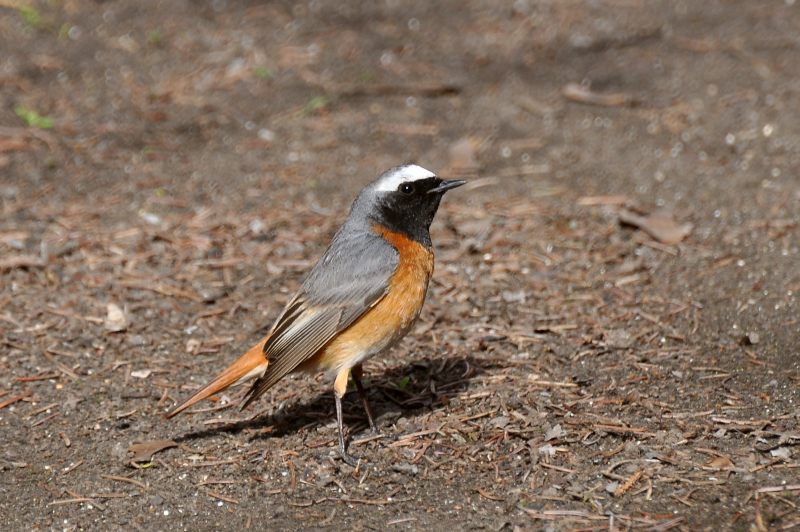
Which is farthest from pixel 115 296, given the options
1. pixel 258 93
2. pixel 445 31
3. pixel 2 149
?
pixel 445 31

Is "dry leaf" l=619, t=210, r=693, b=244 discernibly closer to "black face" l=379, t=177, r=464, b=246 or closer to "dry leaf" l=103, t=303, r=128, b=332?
"black face" l=379, t=177, r=464, b=246

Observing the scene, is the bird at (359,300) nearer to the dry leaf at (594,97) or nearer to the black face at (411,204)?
the black face at (411,204)

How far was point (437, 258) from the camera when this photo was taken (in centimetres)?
757

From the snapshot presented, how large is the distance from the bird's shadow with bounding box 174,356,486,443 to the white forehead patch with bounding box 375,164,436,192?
1253 millimetres

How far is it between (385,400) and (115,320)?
2075 millimetres

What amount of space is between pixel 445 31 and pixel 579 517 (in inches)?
310

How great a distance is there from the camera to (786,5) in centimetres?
1142

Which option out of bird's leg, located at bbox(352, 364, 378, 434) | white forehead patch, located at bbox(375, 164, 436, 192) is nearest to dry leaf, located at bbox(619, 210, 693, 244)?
white forehead patch, located at bbox(375, 164, 436, 192)

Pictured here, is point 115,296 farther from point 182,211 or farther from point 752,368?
point 752,368

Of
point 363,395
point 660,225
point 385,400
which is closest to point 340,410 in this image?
point 363,395

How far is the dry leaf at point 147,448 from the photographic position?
5.35 meters

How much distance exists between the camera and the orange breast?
18.0 ft

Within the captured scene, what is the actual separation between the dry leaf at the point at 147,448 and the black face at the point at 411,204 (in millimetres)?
1793

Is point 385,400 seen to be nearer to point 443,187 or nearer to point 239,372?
point 239,372
